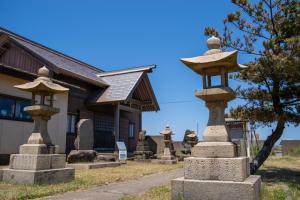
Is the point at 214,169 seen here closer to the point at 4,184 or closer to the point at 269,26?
the point at 4,184

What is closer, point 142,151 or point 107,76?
point 142,151

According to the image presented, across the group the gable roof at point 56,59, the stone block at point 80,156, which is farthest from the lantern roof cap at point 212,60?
the gable roof at point 56,59

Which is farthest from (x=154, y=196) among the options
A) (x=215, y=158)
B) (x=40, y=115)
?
(x=40, y=115)

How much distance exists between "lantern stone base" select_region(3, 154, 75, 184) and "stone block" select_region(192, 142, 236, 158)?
3.98 metres

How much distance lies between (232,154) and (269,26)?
6248 millimetres

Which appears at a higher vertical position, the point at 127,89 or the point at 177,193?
the point at 127,89

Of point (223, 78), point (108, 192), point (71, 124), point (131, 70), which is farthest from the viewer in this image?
point (131, 70)

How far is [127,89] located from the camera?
17.6m

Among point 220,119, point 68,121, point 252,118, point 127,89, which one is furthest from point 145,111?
point 220,119

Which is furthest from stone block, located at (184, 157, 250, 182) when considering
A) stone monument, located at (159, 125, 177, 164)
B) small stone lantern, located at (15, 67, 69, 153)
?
stone monument, located at (159, 125, 177, 164)

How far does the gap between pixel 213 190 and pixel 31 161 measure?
4.66 metres

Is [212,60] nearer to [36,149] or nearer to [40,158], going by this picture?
[40,158]

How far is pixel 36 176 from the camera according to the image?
681 centimetres

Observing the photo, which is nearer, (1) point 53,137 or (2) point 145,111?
(1) point 53,137
